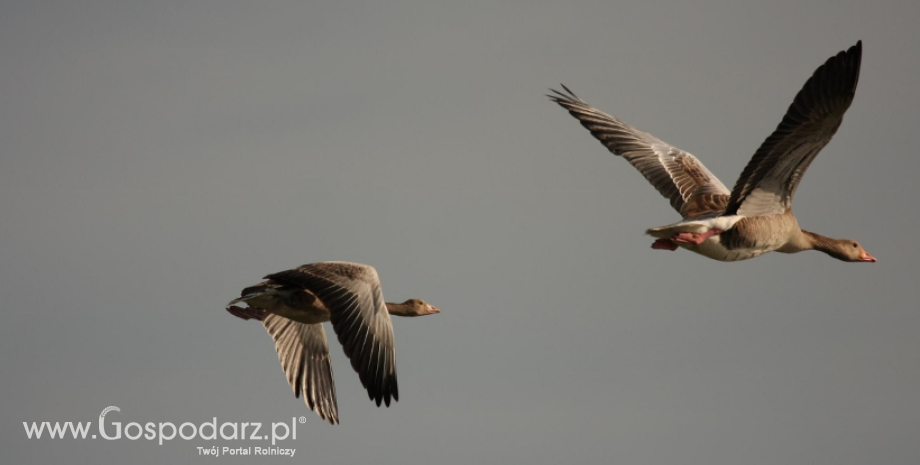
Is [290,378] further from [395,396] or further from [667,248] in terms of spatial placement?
[667,248]

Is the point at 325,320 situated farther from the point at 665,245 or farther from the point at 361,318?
the point at 665,245

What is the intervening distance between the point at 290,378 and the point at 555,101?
6.05m

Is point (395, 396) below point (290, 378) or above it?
below

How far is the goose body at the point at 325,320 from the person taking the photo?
17.6 metres

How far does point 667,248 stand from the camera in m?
17.4

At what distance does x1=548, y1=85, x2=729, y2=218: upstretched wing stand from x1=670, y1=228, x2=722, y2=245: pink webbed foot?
1.22 meters

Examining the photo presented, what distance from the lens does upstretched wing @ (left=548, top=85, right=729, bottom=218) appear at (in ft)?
62.4

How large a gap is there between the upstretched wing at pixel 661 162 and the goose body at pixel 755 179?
0.01 m

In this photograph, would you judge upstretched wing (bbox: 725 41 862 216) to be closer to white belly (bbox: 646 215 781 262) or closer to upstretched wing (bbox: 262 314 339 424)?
white belly (bbox: 646 215 781 262)

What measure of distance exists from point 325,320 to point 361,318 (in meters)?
1.85

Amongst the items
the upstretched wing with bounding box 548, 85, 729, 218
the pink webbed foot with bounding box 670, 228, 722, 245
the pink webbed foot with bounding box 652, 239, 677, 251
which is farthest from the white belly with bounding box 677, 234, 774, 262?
the upstretched wing with bounding box 548, 85, 729, 218

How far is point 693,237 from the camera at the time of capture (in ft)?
55.7

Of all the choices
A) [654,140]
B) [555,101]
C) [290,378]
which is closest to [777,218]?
[654,140]

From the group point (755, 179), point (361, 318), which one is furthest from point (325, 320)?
point (755, 179)
